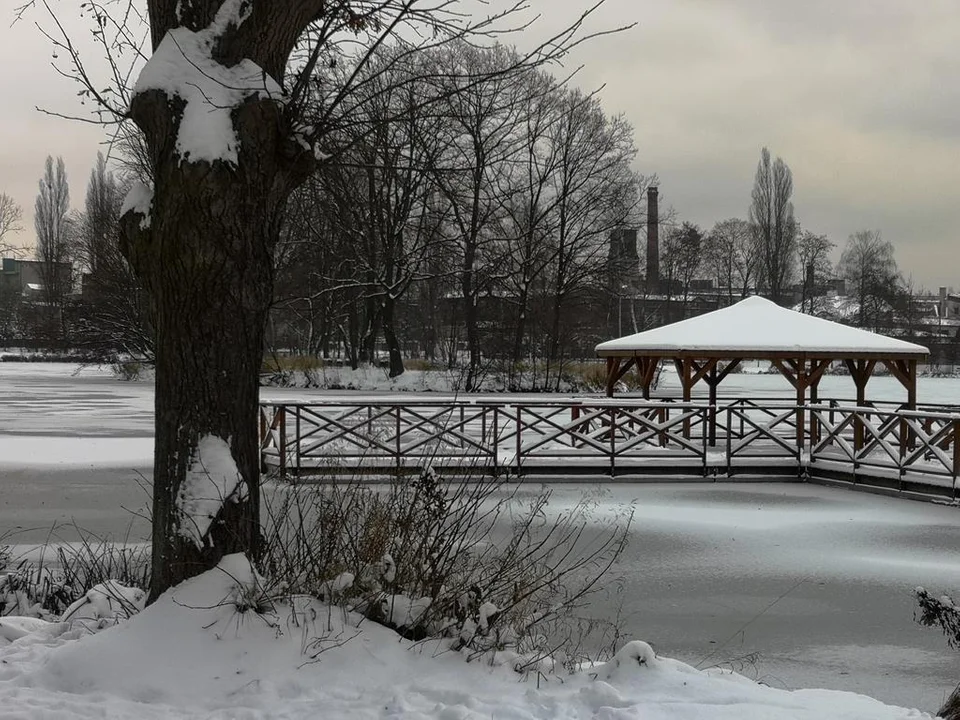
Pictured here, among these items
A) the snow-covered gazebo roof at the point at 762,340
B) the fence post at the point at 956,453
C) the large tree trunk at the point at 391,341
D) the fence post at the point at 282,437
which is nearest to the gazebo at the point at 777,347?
the snow-covered gazebo roof at the point at 762,340

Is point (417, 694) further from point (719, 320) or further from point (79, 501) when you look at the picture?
point (719, 320)

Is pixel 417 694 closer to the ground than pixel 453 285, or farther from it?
closer to the ground

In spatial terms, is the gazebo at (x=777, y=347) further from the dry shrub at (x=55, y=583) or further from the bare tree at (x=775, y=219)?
the bare tree at (x=775, y=219)

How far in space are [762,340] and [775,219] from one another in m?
48.1

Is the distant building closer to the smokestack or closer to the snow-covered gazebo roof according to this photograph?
the smokestack

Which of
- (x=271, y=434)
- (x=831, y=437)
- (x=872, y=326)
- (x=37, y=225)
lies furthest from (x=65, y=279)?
(x=831, y=437)

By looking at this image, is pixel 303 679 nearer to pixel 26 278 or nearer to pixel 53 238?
pixel 53 238

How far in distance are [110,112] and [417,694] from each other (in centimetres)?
400

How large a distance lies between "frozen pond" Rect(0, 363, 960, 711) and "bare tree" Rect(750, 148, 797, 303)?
165 feet

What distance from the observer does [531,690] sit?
4168 millimetres

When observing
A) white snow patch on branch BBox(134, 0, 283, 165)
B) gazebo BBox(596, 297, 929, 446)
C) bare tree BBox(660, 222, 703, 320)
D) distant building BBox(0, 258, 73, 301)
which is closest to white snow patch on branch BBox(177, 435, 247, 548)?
white snow patch on branch BBox(134, 0, 283, 165)

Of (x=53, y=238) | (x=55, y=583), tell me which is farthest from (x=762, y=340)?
(x=53, y=238)

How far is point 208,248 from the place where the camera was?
4.71m

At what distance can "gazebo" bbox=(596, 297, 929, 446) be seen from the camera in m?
17.2
